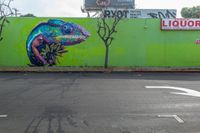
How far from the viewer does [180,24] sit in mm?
19531

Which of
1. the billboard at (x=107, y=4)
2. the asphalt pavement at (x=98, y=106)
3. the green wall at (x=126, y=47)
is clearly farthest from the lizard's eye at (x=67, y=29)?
the billboard at (x=107, y=4)

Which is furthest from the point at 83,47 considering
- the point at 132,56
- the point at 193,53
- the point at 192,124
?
the point at 192,124

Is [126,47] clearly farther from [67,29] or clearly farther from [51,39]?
[51,39]

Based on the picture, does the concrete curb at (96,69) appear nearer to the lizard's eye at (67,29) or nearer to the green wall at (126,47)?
the green wall at (126,47)

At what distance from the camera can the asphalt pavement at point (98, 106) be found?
281 inches

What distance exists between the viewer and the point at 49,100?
9867 millimetres

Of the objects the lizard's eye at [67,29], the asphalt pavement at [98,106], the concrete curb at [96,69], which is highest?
the lizard's eye at [67,29]

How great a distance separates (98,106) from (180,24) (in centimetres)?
1187

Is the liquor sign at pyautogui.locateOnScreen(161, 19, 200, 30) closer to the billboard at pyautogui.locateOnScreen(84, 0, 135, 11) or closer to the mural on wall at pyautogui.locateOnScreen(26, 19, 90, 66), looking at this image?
the mural on wall at pyautogui.locateOnScreen(26, 19, 90, 66)

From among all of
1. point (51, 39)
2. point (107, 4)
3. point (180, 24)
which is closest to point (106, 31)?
point (51, 39)

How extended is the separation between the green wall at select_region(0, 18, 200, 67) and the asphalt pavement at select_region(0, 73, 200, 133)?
5.43 meters

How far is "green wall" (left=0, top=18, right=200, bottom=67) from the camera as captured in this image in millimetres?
19031

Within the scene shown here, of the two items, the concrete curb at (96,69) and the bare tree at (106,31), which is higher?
the bare tree at (106,31)

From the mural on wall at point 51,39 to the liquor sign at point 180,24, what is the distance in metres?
4.31
